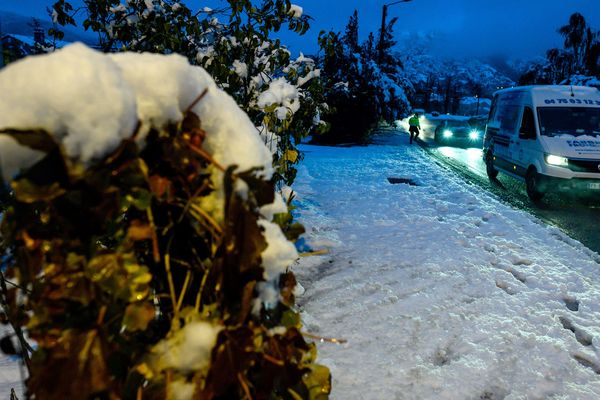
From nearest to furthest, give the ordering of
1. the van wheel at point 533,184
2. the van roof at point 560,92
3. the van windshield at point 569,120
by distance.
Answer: the van wheel at point 533,184
the van windshield at point 569,120
the van roof at point 560,92

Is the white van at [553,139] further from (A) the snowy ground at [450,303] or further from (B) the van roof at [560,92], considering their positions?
(A) the snowy ground at [450,303]

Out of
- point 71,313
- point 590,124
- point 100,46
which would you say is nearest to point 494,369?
point 71,313

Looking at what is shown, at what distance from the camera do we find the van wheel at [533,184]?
825 cm

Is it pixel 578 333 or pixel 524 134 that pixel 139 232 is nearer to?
pixel 578 333

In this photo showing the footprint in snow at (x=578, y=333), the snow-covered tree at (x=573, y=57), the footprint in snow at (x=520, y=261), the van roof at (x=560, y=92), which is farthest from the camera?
the snow-covered tree at (x=573, y=57)

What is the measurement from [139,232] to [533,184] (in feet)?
29.9

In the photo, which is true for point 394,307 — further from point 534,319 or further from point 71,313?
point 71,313

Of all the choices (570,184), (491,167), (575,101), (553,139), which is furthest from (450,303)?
(491,167)

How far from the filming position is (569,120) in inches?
332

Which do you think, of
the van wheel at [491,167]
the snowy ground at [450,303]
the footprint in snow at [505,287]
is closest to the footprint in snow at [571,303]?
the snowy ground at [450,303]

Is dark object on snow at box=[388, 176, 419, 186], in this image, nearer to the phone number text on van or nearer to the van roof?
the van roof

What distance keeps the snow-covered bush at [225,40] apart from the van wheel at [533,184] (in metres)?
5.75

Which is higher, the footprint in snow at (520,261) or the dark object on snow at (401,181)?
the dark object on snow at (401,181)

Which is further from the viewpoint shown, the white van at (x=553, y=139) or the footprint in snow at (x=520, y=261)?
the white van at (x=553, y=139)
